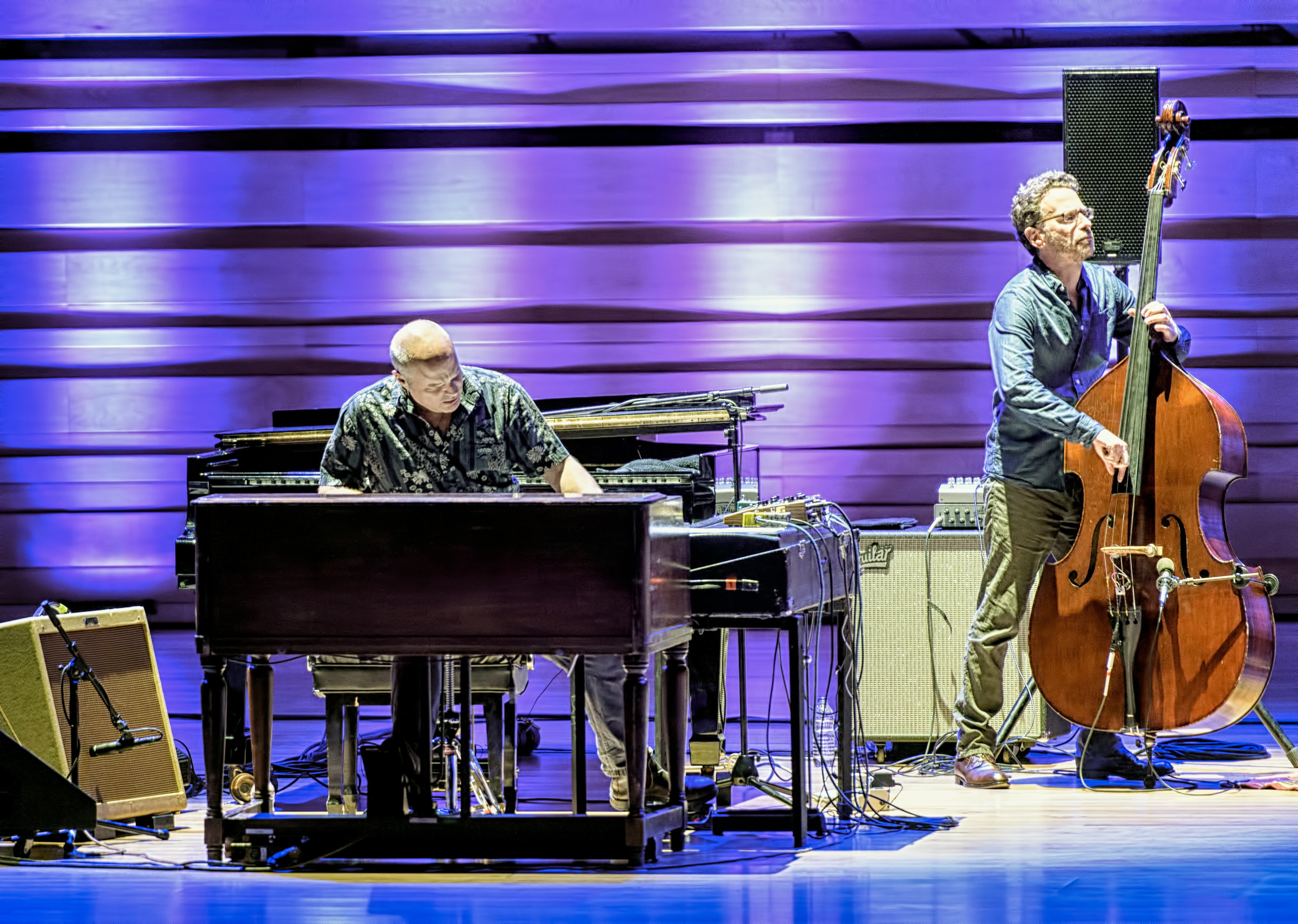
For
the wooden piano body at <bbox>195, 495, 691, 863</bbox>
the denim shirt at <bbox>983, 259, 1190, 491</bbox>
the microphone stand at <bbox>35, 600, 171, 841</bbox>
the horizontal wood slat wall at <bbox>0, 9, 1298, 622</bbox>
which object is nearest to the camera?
the wooden piano body at <bbox>195, 495, 691, 863</bbox>

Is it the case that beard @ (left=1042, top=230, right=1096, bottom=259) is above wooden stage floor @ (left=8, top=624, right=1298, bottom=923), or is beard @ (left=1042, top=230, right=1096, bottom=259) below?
above

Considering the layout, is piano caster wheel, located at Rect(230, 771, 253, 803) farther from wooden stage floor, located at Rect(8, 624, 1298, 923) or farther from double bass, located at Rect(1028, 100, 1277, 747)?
double bass, located at Rect(1028, 100, 1277, 747)

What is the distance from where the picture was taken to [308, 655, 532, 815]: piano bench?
411 cm

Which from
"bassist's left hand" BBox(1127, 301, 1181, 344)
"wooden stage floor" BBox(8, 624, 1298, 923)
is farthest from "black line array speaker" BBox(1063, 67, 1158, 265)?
"wooden stage floor" BBox(8, 624, 1298, 923)

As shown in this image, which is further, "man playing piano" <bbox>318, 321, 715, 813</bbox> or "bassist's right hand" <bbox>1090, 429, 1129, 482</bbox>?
"bassist's right hand" <bbox>1090, 429, 1129, 482</bbox>

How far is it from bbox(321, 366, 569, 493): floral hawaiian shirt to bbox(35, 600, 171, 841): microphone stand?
0.71 meters

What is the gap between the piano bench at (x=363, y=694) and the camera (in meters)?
4.11

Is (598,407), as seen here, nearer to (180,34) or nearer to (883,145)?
(883,145)

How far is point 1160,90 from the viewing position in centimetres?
735

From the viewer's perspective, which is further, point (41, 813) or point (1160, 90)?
point (1160, 90)

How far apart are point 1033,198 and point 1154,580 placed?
1.06 meters

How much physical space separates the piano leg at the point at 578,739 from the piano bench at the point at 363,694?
27cm

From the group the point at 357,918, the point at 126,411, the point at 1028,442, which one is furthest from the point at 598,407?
the point at 126,411

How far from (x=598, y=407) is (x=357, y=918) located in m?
2.12
